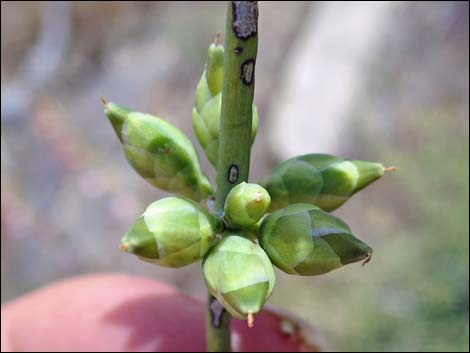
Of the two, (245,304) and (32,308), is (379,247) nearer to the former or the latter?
(32,308)

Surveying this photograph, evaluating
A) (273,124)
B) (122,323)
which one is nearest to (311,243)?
(122,323)

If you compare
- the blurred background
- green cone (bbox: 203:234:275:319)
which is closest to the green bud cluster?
green cone (bbox: 203:234:275:319)

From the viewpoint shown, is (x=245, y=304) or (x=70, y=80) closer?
(x=245, y=304)

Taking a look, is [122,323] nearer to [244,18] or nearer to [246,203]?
[246,203]

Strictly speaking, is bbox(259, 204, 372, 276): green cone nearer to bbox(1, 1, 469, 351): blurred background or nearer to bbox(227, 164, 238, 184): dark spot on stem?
bbox(227, 164, 238, 184): dark spot on stem

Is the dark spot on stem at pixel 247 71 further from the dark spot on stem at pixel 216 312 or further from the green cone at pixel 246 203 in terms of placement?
the dark spot on stem at pixel 216 312

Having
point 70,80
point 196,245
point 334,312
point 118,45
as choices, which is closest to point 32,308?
point 196,245

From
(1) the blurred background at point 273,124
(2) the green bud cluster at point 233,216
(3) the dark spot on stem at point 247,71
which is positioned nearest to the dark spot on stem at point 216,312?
(2) the green bud cluster at point 233,216
